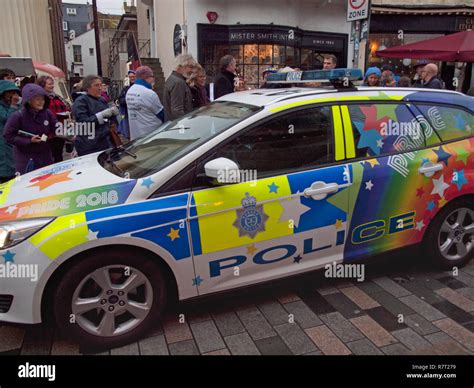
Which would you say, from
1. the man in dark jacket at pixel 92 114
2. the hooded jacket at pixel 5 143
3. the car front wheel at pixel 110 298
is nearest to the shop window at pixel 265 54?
the man in dark jacket at pixel 92 114

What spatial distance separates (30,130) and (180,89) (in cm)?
183

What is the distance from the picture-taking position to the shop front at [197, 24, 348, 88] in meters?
12.5

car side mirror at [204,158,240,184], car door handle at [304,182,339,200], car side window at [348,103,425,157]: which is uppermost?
car side window at [348,103,425,157]

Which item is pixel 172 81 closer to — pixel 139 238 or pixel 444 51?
pixel 139 238

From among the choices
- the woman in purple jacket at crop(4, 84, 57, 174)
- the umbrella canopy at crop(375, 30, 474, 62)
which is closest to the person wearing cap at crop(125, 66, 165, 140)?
the woman in purple jacket at crop(4, 84, 57, 174)

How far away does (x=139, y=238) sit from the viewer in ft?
8.68

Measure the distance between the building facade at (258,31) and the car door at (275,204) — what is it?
10.2 m

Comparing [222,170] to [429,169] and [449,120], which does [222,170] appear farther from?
[449,120]

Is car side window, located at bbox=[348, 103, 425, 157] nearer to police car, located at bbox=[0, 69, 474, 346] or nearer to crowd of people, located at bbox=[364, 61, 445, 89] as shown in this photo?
police car, located at bbox=[0, 69, 474, 346]

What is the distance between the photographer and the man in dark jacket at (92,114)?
5.09 metres

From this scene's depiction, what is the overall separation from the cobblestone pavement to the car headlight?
52 centimetres

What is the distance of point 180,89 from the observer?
5.45 meters

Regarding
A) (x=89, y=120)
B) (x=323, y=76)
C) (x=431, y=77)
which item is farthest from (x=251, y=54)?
(x=323, y=76)

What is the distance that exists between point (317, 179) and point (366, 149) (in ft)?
1.76
